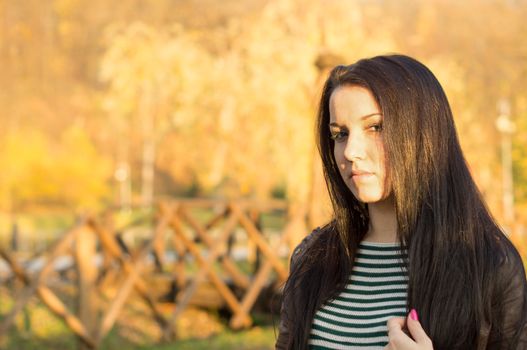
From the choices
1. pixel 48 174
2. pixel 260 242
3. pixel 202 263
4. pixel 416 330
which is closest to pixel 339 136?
pixel 416 330

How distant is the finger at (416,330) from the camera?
158 centimetres

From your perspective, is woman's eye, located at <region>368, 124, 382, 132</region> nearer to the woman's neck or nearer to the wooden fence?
the woman's neck

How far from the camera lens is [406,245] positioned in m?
1.77

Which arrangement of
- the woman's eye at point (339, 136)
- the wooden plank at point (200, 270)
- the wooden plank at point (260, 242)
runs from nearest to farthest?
the woman's eye at point (339, 136)
the wooden plank at point (200, 270)
the wooden plank at point (260, 242)

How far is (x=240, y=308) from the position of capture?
9047 millimetres

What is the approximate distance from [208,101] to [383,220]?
72.3ft

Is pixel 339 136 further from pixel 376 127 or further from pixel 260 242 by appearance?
pixel 260 242

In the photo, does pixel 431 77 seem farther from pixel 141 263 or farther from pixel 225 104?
pixel 225 104

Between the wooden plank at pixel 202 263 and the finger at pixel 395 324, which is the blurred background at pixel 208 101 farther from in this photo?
the finger at pixel 395 324

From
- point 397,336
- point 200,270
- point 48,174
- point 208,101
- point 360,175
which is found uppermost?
point 208,101

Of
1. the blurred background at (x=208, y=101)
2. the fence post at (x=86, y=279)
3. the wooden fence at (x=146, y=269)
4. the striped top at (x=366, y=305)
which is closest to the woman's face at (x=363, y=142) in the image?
the striped top at (x=366, y=305)

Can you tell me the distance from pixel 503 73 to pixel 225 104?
37544mm

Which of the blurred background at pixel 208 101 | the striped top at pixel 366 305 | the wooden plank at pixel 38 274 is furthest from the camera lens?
the blurred background at pixel 208 101

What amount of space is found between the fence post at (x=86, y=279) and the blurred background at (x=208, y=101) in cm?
19
